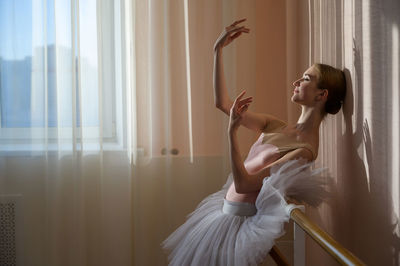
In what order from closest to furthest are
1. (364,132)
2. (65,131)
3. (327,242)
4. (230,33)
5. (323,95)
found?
(327,242) < (364,132) < (323,95) < (230,33) < (65,131)

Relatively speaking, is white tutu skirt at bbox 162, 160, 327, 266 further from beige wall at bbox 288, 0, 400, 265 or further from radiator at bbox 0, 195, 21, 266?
radiator at bbox 0, 195, 21, 266

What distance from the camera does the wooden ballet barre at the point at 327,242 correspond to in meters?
0.84

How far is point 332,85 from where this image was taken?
1.41 metres

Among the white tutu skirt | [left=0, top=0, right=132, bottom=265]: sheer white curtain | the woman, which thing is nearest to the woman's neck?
the woman

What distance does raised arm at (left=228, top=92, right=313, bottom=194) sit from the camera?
1.35 meters

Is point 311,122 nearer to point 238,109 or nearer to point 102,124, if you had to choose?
point 238,109

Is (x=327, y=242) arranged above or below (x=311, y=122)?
below

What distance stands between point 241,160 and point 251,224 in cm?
18

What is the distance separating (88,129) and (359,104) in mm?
1272

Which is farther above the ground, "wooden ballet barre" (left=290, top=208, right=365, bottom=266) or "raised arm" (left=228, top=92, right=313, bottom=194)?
"raised arm" (left=228, top=92, right=313, bottom=194)

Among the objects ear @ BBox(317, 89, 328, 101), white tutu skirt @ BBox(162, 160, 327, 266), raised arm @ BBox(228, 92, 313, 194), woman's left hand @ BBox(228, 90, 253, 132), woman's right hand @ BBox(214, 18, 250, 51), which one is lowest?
white tutu skirt @ BBox(162, 160, 327, 266)

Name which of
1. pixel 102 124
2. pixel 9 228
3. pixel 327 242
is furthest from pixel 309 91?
pixel 9 228

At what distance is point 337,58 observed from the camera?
1511 millimetres

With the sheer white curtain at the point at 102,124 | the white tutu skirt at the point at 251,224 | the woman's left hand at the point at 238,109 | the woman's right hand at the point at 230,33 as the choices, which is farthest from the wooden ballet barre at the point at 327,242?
the sheer white curtain at the point at 102,124
